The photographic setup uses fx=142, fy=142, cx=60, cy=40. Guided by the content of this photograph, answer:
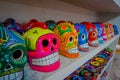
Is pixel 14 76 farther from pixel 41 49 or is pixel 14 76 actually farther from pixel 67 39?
pixel 67 39

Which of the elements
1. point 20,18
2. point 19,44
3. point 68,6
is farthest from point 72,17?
point 19,44

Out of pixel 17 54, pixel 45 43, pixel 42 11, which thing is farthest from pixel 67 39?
pixel 42 11

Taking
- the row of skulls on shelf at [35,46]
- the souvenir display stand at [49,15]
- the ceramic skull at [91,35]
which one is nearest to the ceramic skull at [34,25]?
the row of skulls on shelf at [35,46]

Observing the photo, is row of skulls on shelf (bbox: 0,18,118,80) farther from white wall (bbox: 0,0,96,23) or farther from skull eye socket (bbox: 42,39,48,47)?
white wall (bbox: 0,0,96,23)

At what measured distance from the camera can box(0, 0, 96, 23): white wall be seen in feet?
2.19

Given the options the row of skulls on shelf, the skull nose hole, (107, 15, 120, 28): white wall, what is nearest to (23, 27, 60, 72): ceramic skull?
the row of skulls on shelf

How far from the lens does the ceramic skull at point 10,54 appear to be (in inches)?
12.6

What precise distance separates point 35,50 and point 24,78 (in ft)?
0.28

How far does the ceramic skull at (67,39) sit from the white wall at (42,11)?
0.25 metres

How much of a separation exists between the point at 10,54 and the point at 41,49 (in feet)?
0.37

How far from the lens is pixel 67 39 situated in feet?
Answer: 1.83

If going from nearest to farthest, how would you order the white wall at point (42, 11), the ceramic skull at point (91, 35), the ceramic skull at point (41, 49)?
the ceramic skull at point (41, 49) → the white wall at point (42, 11) → the ceramic skull at point (91, 35)

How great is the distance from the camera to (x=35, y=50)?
422 millimetres

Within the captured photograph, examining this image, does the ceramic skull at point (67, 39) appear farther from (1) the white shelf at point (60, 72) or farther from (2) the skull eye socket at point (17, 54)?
(2) the skull eye socket at point (17, 54)
